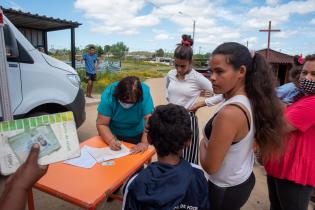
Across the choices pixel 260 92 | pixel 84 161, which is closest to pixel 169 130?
pixel 260 92

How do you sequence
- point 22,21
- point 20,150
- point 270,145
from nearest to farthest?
point 20,150 < point 270,145 < point 22,21

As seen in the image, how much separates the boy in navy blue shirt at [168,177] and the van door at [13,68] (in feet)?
7.33

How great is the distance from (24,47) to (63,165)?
6.18 ft

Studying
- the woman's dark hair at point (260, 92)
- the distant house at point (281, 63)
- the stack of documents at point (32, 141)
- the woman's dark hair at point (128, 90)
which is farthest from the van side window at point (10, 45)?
the distant house at point (281, 63)

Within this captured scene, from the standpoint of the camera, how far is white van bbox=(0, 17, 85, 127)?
2.92 m

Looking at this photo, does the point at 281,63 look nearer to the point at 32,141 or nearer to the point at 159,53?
the point at 32,141

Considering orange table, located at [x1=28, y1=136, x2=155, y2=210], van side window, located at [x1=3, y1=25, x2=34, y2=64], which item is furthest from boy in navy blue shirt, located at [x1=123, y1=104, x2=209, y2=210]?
van side window, located at [x1=3, y1=25, x2=34, y2=64]

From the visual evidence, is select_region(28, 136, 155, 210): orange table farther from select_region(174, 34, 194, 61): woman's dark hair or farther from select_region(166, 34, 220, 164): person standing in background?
select_region(174, 34, 194, 61): woman's dark hair

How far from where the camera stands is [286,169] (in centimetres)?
166

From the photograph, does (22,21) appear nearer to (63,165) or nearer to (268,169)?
(63,165)

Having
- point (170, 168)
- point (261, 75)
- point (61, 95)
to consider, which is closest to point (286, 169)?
point (261, 75)

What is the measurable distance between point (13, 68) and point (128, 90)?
1.58 meters

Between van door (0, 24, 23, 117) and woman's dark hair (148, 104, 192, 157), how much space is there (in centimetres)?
221

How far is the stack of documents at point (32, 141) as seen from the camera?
984mm
